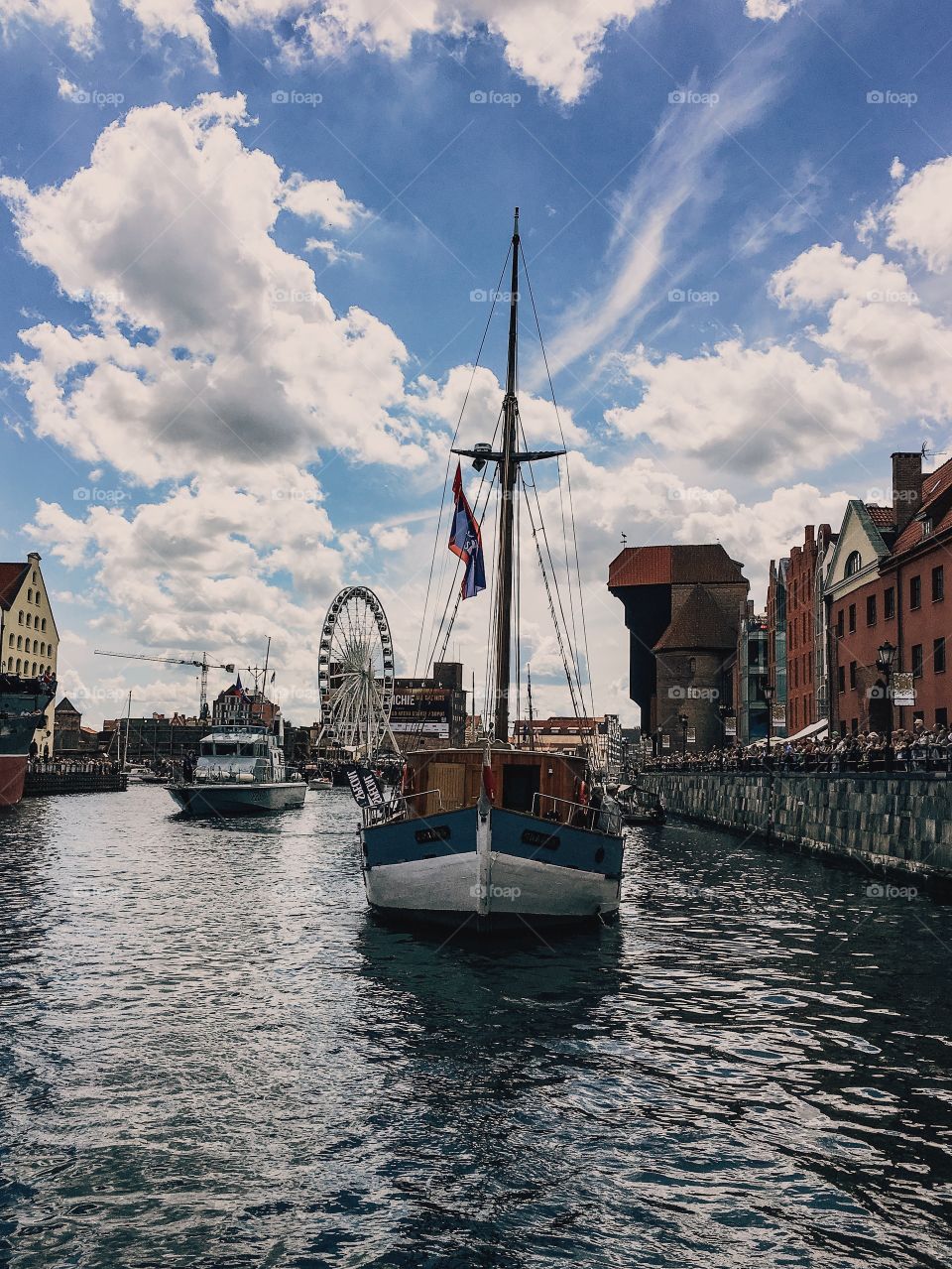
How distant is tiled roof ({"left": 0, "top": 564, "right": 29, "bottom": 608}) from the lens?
97312mm

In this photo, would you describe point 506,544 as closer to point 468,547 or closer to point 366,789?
point 468,547

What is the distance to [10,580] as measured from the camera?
327 ft

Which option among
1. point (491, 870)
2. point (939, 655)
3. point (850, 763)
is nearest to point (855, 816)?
point (850, 763)

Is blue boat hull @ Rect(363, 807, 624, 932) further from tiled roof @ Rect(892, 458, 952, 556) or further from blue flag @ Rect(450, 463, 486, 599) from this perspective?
tiled roof @ Rect(892, 458, 952, 556)

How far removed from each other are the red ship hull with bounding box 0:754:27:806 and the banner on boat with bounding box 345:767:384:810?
47.2 m

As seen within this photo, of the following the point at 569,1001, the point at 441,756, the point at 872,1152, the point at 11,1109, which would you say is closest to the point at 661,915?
the point at 441,756

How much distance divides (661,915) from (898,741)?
50.0 ft

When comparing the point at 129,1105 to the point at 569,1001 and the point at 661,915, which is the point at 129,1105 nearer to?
the point at 569,1001

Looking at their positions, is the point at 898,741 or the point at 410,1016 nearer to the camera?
the point at 410,1016

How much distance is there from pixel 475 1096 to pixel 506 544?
1615 centimetres

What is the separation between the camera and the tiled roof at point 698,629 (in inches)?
4808

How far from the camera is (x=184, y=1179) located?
8.64 m

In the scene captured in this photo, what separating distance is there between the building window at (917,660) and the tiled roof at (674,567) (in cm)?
8948

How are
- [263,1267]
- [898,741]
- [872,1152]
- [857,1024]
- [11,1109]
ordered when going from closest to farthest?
1. [263,1267]
2. [872,1152]
3. [11,1109]
4. [857,1024]
5. [898,741]
